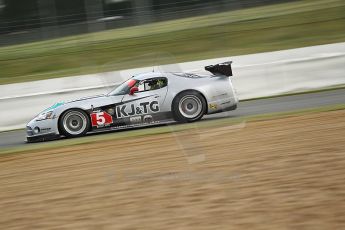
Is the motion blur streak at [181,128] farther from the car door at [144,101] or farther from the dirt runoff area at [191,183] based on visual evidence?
the car door at [144,101]

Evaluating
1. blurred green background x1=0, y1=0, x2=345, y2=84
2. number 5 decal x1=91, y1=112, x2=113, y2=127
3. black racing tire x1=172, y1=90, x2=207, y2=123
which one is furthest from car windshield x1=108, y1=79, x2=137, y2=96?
blurred green background x1=0, y1=0, x2=345, y2=84

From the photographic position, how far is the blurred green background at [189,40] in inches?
532

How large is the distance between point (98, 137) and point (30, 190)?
11.4ft

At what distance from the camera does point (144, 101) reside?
9.30 metres

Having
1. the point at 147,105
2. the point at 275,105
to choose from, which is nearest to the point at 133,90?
the point at 147,105

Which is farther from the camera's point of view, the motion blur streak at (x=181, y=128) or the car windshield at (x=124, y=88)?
the car windshield at (x=124, y=88)

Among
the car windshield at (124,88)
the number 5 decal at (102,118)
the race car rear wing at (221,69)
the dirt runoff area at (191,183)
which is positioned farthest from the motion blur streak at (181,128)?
the race car rear wing at (221,69)

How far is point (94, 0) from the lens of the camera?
46.2ft

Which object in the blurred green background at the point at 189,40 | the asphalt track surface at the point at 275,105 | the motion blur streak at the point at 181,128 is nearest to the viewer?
the motion blur streak at the point at 181,128

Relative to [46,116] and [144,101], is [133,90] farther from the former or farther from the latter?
[46,116]

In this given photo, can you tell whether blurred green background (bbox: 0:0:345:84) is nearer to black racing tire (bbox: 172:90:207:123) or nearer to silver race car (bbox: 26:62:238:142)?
silver race car (bbox: 26:62:238:142)

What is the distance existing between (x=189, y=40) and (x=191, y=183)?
9.28m

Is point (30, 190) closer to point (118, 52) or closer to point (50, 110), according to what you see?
point (50, 110)

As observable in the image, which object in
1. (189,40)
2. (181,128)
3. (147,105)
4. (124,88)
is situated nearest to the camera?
→ (181,128)
